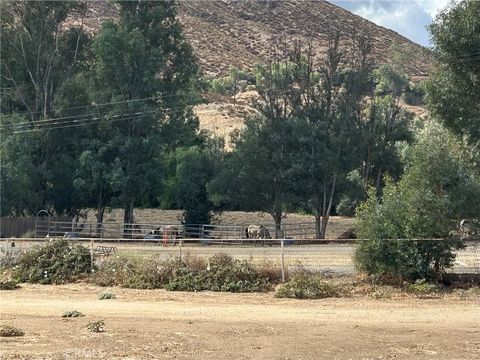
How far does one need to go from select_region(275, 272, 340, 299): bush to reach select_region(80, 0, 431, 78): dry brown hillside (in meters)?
128

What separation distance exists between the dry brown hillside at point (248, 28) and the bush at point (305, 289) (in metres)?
128

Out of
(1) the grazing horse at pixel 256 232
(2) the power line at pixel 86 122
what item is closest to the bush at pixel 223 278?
(1) the grazing horse at pixel 256 232

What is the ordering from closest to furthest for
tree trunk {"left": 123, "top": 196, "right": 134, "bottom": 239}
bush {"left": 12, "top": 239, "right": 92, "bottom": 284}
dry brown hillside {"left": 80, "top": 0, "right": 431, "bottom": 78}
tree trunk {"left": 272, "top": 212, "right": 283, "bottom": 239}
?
1. bush {"left": 12, "top": 239, "right": 92, "bottom": 284}
2. tree trunk {"left": 272, "top": 212, "right": 283, "bottom": 239}
3. tree trunk {"left": 123, "top": 196, "right": 134, "bottom": 239}
4. dry brown hillside {"left": 80, "top": 0, "right": 431, "bottom": 78}

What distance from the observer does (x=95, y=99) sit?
54125 mm

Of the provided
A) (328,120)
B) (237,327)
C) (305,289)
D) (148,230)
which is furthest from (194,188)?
(237,327)

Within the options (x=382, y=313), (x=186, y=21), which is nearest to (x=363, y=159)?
(x=382, y=313)

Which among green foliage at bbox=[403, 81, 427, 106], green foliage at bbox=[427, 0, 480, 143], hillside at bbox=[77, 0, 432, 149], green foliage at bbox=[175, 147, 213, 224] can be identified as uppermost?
hillside at bbox=[77, 0, 432, 149]

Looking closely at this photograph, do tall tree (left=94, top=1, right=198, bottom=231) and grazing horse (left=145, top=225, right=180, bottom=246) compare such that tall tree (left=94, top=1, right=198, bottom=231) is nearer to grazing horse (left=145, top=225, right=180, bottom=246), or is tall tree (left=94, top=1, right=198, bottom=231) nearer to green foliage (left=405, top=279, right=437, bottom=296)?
grazing horse (left=145, top=225, right=180, bottom=246)

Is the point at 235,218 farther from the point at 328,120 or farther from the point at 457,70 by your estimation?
the point at 457,70

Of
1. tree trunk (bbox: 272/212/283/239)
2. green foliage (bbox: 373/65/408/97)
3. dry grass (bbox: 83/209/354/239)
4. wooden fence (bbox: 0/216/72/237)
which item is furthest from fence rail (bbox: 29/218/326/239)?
green foliage (bbox: 373/65/408/97)

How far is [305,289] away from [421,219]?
449 centimetres

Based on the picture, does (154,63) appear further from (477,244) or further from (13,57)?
(477,244)

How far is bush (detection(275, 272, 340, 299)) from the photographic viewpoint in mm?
20391

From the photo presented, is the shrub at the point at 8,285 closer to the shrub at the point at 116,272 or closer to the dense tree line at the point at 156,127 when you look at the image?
the shrub at the point at 116,272
